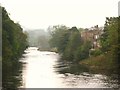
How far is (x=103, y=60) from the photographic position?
95438mm

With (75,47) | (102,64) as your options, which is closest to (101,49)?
(102,64)

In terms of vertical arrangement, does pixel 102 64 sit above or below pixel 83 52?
below

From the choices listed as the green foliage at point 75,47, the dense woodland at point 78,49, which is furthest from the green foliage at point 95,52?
the green foliage at point 75,47

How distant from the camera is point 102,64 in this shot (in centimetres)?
9362

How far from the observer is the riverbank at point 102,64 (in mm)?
81125

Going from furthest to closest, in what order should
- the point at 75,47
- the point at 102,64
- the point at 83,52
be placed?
the point at 75,47 → the point at 83,52 → the point at 102,64

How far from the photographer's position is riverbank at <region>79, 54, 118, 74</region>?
266 ft

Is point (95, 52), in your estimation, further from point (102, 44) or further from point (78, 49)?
point (78, 49)

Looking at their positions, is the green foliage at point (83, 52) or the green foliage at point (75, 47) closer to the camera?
the green foliage at point (83, 52)

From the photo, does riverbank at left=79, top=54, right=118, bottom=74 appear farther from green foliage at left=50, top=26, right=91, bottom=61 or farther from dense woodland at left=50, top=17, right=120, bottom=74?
green foliage at left=50, top=26, right=91, bottom=61

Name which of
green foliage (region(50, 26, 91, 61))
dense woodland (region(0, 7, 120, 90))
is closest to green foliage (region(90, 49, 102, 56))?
dense woodland (region(0, 7, 120, 90))

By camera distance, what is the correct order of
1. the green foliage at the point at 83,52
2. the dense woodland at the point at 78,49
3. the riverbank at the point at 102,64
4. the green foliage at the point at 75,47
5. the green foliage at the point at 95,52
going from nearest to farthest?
the dense woodland at the point at 78,49 → the riverbank at the point at 102,64 → the green foliage at the point at 95,52 → the green foliage at the point at 83,52 → the green foliage at the point at 75,47

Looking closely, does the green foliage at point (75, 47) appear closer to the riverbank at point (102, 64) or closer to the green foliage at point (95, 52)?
the green foliage at point (95, 52)

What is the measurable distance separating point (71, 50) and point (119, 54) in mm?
50891
